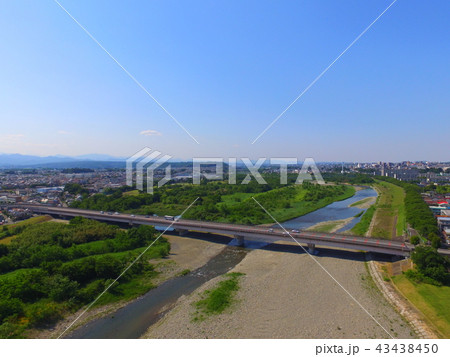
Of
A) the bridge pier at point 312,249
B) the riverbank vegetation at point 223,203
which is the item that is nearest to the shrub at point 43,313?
the bridge pier at point 312,249

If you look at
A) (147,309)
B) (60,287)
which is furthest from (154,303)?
(60,287)

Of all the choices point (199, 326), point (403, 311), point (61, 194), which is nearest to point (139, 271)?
point (199, 326)

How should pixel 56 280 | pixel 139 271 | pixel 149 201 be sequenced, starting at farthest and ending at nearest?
pixel 149 201, pixel 139 271, pixel 56 280

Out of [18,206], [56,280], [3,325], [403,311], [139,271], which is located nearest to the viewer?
[3,325]

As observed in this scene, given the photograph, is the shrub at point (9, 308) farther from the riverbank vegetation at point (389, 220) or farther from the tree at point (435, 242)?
the riverbank vegetation at point (389, 220)

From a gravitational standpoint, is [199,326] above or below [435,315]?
below

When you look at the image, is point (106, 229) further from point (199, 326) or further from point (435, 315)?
point (435, 315)

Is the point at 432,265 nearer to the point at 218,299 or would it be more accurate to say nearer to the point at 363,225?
the point at 218,299
